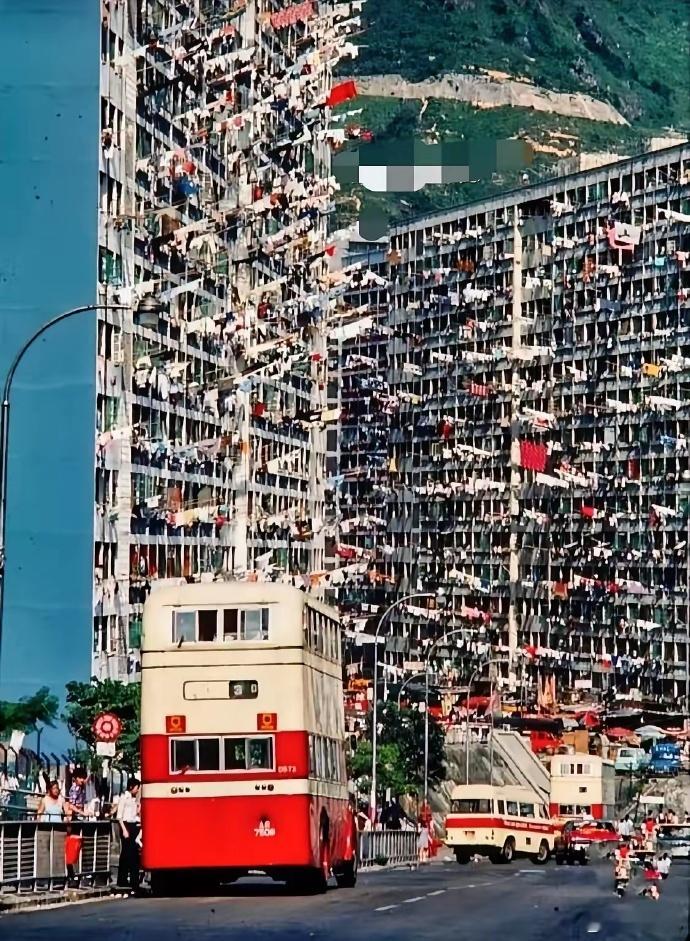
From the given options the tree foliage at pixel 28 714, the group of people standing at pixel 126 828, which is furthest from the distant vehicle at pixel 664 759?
the group of people standing at pixel 126 828

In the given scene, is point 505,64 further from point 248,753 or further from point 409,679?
point 248,753

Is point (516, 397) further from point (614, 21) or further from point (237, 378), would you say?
point (614, 21)

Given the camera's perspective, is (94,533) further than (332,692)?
Yes

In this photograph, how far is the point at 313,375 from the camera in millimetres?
111125

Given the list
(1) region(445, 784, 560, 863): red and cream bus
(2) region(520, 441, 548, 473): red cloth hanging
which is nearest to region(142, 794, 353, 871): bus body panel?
(1) region(445, 784, 560, 863): red and cream bus

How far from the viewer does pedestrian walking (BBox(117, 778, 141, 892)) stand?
43625 mm

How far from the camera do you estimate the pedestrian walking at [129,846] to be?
4362 cm

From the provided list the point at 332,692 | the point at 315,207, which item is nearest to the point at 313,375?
the point at 315,207

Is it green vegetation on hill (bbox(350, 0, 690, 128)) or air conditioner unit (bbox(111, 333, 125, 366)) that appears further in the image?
air conditioner unit (bbox(111, 333, 125, 366))

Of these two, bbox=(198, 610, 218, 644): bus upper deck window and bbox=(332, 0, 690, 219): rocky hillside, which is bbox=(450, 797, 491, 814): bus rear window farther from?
bbox=(198, 610, 218, 644): bus upper deck window

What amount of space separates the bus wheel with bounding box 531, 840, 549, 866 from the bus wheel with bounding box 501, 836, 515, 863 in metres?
0.70

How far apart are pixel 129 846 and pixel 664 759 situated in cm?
10253

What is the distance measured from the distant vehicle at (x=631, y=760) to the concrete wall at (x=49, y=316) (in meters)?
64.2

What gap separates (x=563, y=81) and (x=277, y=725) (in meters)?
65.4
